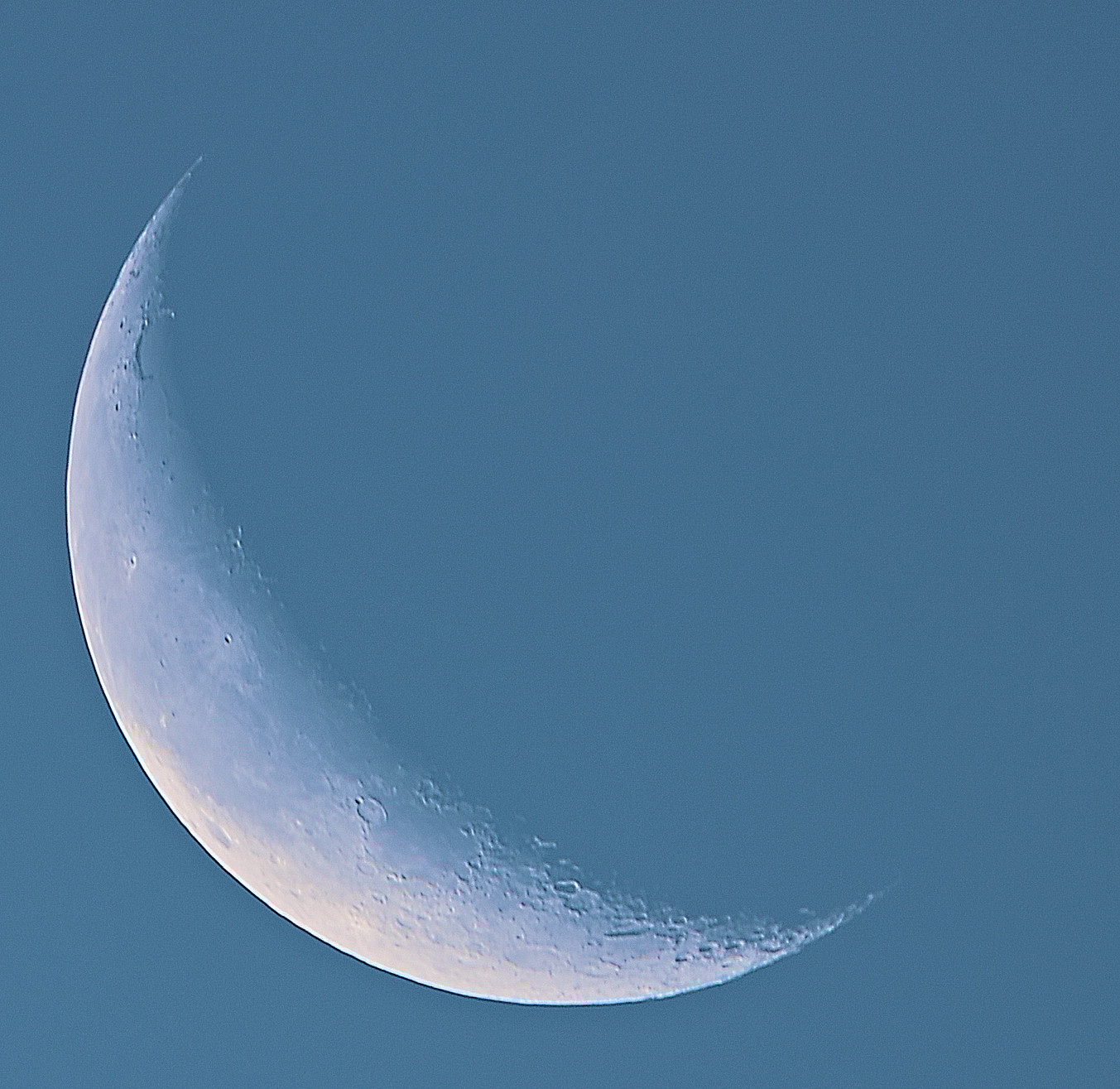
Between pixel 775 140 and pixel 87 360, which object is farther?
pixel 87 360

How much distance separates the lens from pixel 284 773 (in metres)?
5.19

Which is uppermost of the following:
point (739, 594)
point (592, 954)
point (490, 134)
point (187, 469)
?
point (490, 134)

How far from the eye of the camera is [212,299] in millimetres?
5117

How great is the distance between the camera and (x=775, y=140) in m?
5.20

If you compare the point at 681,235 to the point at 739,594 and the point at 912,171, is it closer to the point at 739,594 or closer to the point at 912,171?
the point at 912,171

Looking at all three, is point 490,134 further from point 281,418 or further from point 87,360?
point 87,360

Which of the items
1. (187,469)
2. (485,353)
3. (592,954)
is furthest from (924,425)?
(187,469)

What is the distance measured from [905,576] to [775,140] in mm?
1434

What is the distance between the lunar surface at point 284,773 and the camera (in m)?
5.12

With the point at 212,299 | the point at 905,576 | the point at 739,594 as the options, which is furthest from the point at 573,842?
the point at 212,299

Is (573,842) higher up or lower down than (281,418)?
lower down

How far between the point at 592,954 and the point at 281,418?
199cm

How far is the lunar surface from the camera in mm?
5117

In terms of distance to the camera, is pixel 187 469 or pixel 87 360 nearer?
pixel 187 469
